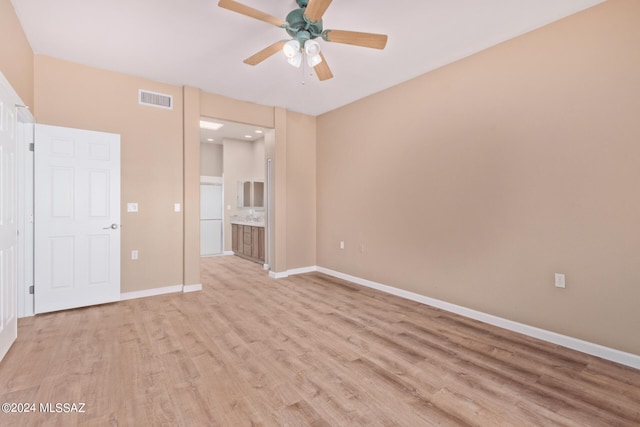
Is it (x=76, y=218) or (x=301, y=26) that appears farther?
(x=76, y=218)

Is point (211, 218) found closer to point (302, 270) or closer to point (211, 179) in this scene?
point (211, 179)

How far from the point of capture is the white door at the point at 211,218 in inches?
313

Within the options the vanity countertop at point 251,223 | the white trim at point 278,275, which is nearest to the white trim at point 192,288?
the white trim at point 278,275

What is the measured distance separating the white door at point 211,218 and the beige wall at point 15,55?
460 centimetres

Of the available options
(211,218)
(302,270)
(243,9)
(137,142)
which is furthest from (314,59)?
(211,218)

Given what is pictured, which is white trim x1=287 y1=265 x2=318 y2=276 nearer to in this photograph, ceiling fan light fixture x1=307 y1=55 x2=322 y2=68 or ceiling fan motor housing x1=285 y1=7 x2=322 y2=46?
ceiling fan light fixture x1=307 y1=55 x2=322 y2=68

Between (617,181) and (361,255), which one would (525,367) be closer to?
(617,181)

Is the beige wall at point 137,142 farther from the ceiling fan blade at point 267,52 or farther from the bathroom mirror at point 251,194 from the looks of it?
the bathroom mirror at point 251,194

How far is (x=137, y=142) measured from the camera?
4164 mm

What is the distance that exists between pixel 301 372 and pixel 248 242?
5098 millimetres

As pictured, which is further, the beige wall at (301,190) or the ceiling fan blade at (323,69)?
the beige wall at (301,190)

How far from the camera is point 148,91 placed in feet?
13.9

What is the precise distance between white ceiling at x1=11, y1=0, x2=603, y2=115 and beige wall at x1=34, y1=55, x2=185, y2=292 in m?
0.22

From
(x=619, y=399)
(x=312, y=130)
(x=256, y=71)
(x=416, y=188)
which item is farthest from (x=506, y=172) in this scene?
(x=312, y=130)
